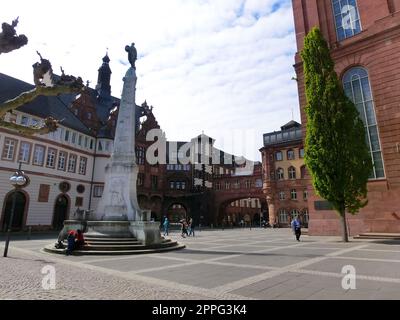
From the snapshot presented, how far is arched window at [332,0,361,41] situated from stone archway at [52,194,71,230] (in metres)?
34.3

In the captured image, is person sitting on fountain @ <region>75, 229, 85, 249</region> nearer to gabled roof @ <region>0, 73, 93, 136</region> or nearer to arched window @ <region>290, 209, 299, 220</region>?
gabled roof @ <region>0, 73, 93, 136</region>

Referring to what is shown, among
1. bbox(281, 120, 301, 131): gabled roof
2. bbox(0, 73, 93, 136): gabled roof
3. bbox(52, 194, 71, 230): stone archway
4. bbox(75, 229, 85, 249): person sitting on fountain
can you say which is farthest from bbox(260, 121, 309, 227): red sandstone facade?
bbox(75, 229, 85, 249): person sitting on fountain

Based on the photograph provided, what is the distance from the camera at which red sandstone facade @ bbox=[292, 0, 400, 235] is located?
20328 millimetres

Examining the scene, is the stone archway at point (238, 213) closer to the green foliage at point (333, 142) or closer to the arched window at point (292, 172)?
the arched window at point (292, 172)

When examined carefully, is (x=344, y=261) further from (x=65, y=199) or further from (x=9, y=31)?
(x=65, y=199)

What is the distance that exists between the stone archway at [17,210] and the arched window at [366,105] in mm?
32493

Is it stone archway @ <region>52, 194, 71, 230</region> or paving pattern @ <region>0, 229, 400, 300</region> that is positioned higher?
stone archway @ <region>52, 194, 71, 230</region>

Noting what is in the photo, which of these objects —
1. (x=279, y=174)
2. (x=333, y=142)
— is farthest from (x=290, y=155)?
(x=333, y=142)

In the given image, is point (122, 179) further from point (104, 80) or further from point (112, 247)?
point (104, 80)

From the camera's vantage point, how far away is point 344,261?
10125 millimetres

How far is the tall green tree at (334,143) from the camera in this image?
18.6 meters

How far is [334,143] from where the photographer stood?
19469 mm
